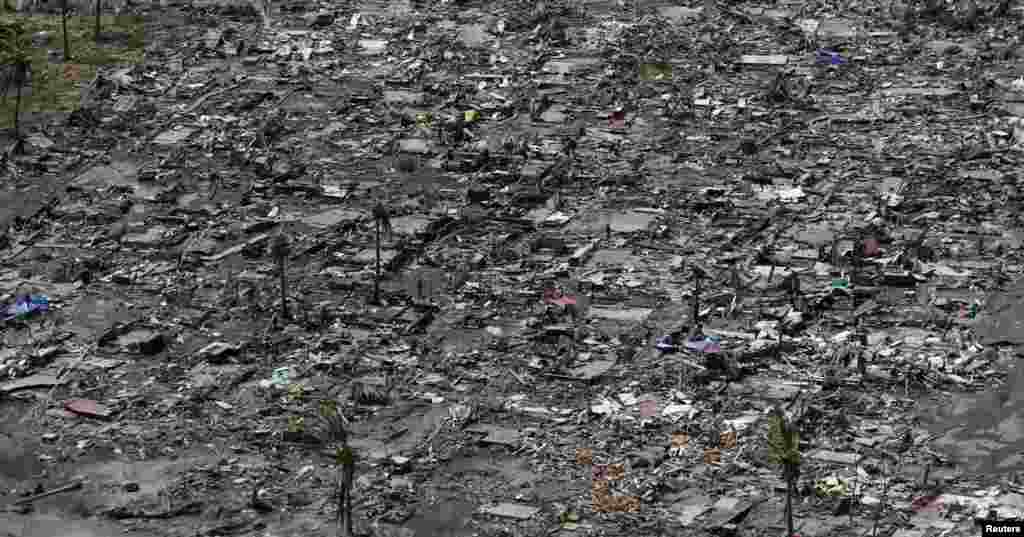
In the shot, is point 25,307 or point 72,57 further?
point 72,57

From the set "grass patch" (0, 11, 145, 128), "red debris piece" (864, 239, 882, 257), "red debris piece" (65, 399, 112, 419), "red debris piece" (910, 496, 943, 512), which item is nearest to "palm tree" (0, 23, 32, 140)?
"grass patch" (0, 11, 145, 128)

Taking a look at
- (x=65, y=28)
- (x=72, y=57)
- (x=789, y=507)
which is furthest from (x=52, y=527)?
(x=65, y=28)

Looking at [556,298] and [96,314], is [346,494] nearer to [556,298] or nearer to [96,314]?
[556,298]

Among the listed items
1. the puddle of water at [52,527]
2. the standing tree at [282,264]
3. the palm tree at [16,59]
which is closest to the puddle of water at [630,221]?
the standing tree at [282,264]

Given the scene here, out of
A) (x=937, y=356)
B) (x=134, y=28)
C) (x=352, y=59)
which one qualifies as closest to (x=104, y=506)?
(x=937, y=356)

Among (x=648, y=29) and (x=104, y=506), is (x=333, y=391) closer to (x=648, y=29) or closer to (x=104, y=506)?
(x=104, y=506)

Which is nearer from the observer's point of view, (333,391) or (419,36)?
(333,391)

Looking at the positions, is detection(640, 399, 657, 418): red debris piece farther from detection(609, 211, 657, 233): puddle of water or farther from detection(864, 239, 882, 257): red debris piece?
detection(609, 211, 657, 233): puddle of water
